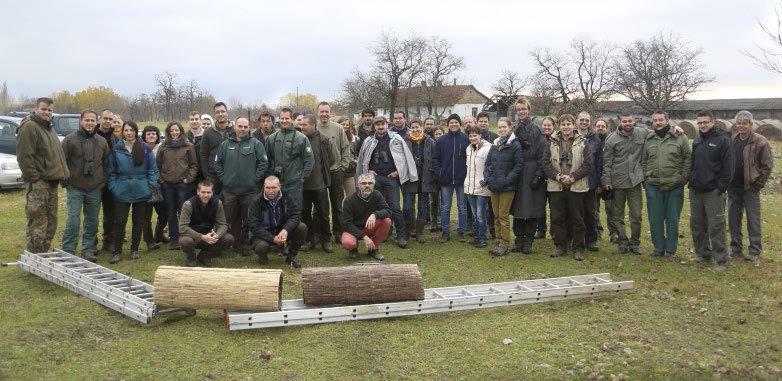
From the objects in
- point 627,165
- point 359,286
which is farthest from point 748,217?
point 359,286

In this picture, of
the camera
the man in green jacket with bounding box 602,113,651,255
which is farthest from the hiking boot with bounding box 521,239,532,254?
the camera

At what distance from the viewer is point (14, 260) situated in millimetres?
9008

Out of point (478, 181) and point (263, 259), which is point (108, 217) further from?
point (478, 181)

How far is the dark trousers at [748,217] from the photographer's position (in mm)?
8844

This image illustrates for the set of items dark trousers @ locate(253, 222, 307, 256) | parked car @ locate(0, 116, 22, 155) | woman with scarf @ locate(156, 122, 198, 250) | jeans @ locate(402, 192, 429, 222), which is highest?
parked car @ locate(0, 116, 22, 155)

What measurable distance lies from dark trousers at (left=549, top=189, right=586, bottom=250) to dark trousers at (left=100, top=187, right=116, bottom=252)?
6935 mm

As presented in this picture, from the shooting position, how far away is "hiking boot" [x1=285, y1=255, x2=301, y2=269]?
28.2ft

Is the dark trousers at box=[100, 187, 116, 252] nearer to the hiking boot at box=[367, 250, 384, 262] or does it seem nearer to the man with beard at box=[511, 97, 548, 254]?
the hiking boot at box=[367, 250, 384, 262]

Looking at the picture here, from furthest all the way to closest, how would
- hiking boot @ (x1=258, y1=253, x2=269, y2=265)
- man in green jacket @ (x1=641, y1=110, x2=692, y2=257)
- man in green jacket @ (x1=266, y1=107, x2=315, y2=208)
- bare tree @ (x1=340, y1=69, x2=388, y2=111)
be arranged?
1. bare tree @ (x1=340, y1=69, x2=388, y2=111)
2. man in green jacket @ (x1=266, y1=107, x2=315, y2=208)
3. man in green jacket @ (x1=641, y1=110, x2=692, y2=257)
4. hiking boot @ (x1=258, y1=253, x2=269, y2=265)

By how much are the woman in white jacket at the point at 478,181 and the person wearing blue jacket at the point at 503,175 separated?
0.20 meters

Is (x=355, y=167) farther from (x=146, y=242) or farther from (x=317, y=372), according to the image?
(x=317, y=372)

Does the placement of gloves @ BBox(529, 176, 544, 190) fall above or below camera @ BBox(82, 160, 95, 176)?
below

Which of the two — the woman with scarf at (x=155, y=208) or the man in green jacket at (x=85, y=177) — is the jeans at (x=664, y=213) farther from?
the man in green jacket at (x=85, y=177)

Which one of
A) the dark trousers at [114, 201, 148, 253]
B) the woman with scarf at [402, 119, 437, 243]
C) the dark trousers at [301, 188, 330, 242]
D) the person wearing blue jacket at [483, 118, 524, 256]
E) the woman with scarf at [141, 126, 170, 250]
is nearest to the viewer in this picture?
the dark trousers at [114, 201, 148, 253]
